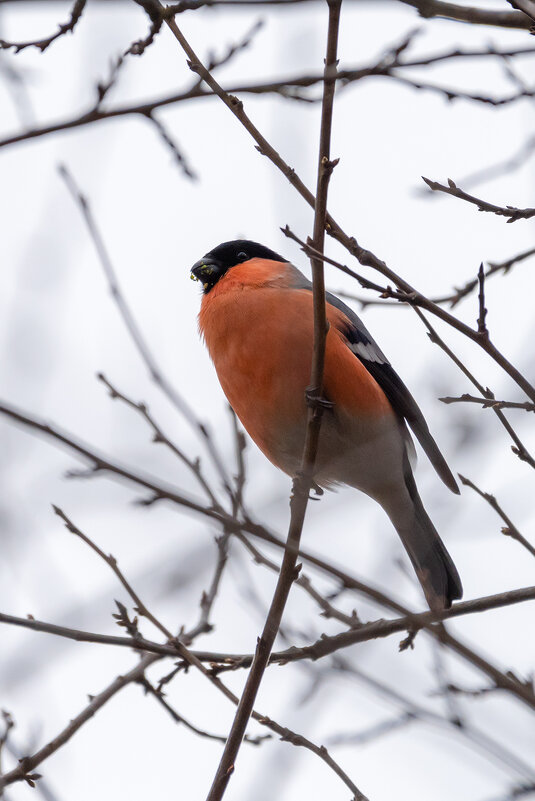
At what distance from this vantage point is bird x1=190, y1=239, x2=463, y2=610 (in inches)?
181

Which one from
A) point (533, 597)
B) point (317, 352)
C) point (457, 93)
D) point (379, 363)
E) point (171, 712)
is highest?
point (379, 363)

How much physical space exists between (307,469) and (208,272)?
2.34m

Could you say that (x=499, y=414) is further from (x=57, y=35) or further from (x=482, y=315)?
(x=57, y=35)

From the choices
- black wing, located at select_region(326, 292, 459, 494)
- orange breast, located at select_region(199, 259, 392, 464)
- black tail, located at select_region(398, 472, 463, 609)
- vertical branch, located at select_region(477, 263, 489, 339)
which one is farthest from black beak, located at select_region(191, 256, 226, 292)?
vertical branch, located at select_region(477, 263, 489, 339)

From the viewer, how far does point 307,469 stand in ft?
11.2

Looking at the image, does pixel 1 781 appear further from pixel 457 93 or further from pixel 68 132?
pixel 457 93

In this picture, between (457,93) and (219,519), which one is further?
(457,93)

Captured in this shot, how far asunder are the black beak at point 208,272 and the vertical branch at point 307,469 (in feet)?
6.49

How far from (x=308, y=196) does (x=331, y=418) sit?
1818 millimetres

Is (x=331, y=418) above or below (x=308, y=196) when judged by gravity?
above

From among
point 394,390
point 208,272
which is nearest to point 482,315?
point 394,390

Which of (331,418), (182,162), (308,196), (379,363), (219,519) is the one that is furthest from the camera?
(379,363)

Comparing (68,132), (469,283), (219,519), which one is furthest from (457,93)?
(219,519)

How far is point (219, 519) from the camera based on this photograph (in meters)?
1.81
